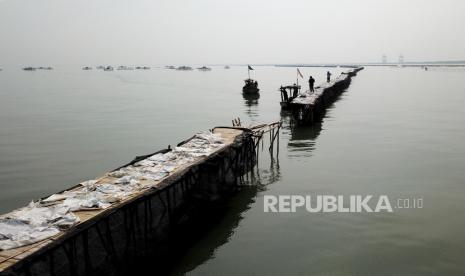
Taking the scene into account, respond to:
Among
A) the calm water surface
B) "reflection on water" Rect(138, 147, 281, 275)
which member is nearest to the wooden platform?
"reflection on water" Rect(138, 147, 281, 275)

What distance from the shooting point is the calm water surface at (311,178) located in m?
10.9

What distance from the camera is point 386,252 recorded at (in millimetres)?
11039

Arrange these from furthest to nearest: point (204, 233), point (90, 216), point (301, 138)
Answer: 1. point (301, 138)
2. point (204, 233)
3. point (90, 216)

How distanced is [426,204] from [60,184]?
15548 millimetres

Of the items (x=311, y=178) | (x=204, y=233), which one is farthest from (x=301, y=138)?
(x=204, y=233)

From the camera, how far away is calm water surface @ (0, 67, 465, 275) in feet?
35.6

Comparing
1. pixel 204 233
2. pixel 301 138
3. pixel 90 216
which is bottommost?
pixel 204 233

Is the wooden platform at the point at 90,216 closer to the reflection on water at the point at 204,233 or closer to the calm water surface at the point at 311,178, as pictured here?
the reflection on water at the point at 204,233

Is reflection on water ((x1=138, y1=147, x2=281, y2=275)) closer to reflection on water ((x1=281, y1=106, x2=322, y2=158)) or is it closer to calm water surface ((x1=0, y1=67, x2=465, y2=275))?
calm water surface ((x1=0, y1=67, x2=465, y2=275))

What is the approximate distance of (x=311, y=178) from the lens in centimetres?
1755

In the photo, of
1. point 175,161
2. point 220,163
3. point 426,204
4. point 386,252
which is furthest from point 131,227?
point 426,204

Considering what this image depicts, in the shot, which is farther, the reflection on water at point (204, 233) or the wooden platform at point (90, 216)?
the reflection on water at point (204, 233)

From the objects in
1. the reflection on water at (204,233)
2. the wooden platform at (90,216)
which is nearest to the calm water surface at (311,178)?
the reflection on water at (204,233)

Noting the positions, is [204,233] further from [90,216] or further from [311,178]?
[311,178]
